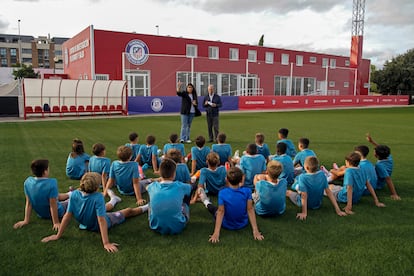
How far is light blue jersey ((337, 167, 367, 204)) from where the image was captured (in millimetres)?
4594

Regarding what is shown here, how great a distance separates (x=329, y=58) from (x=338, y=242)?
44.2 m

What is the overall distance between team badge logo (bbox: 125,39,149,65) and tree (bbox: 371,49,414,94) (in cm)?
3952

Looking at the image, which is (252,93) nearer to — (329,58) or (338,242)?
(329,58)

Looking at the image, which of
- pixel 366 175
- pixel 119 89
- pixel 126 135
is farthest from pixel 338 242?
pixel 119 89

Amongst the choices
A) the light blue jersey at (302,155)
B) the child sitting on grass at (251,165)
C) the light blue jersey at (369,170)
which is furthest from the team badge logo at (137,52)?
the light blue jersey at (369,170)

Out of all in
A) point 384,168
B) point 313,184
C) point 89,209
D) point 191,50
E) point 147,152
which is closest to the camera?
point 89,209

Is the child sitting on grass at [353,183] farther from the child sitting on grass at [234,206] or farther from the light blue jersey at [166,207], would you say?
the light blue jersey at [166,207]

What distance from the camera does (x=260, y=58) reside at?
1460 inches

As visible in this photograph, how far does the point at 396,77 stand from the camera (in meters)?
48.5

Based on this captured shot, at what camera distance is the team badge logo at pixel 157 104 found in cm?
2394

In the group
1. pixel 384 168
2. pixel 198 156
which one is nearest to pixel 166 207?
pixel 198 156

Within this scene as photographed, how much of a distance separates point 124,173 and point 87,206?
1.38 meters

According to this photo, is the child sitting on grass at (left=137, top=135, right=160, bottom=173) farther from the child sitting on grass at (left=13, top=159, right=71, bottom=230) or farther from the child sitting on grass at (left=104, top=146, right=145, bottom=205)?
the child sitting on grass at (left=13, top=159, right=71, bottom=230)

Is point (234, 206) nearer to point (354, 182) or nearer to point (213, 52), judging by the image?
point (354, 182)
